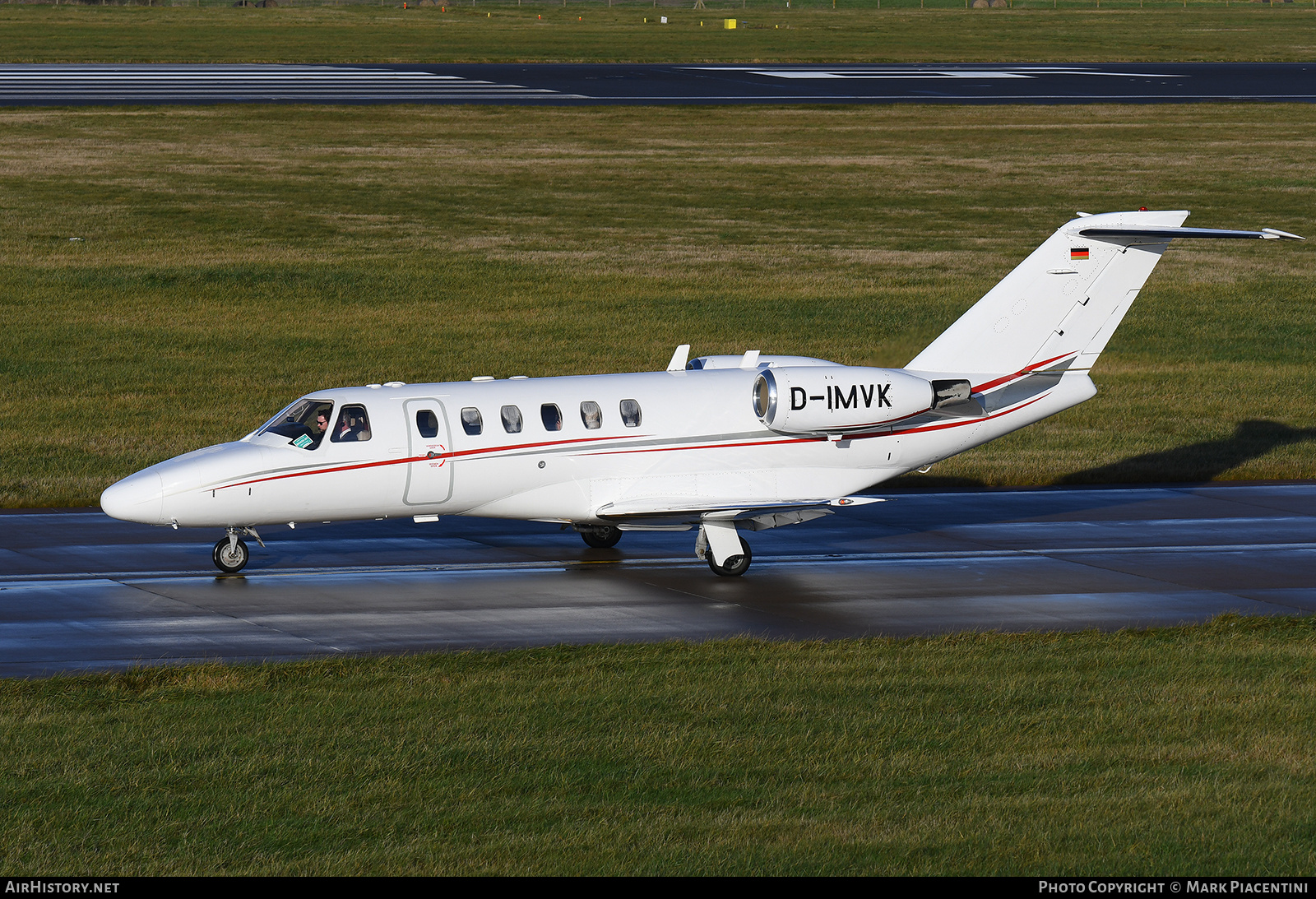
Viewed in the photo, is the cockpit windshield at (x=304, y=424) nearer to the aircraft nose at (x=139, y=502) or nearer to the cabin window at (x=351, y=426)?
the cabin window at (x=351, y=426)

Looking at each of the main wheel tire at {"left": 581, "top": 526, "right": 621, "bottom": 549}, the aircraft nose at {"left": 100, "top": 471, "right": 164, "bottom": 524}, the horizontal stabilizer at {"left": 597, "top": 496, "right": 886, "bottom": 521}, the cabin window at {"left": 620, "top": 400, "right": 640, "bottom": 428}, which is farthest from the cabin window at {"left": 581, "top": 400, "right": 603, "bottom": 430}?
the aircraft nose at {"left": 100, "top": 471, "right": 164, "bottom": 524}

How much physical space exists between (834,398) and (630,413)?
116 inches

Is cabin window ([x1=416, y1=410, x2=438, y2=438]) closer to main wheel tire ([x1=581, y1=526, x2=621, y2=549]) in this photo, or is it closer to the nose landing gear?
the nose landing gear

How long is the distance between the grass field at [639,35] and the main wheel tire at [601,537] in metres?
79.0

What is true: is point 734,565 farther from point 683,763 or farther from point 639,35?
point 639,35

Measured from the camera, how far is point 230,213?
5756 cm

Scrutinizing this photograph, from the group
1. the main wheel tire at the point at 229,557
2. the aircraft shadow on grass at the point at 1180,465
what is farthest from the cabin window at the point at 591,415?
the aircraft shadow on grass at the point at 1180,465

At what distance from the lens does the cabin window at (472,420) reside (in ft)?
78.9

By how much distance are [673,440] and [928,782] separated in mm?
10381

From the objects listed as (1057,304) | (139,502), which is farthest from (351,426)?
(1057,304)

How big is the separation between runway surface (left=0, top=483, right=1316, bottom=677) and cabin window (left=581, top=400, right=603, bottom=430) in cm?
223

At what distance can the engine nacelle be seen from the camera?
24.5m

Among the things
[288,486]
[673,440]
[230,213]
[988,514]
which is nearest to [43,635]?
[288,486]

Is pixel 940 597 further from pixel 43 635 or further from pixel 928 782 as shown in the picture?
pixel 43 635
